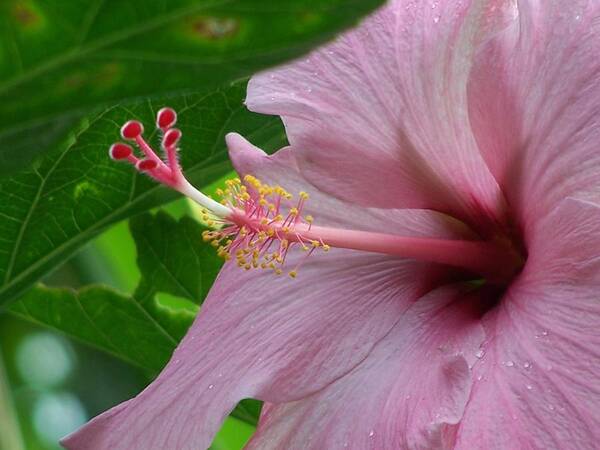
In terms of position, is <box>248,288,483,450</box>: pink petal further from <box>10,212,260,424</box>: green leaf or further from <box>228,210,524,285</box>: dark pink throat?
<box>10,212,260,424</box>: green leaf

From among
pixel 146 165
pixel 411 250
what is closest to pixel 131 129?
pixel 146 165

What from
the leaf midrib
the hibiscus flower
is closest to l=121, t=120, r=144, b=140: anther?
the hibiscus flower

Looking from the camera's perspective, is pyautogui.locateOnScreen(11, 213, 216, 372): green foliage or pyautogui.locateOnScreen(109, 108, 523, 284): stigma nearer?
pyautogui.locateOnScreen(109, 108, 523, 284): stigma

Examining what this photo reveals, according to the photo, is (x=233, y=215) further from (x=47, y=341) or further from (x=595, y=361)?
(x=47, y=341)

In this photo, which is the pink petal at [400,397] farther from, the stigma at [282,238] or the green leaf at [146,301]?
the green leaf at [146,301]

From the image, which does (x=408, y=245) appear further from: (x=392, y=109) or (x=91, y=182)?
(x=91, y=182)

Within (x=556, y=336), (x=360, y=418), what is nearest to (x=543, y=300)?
(x=556, y=336)
